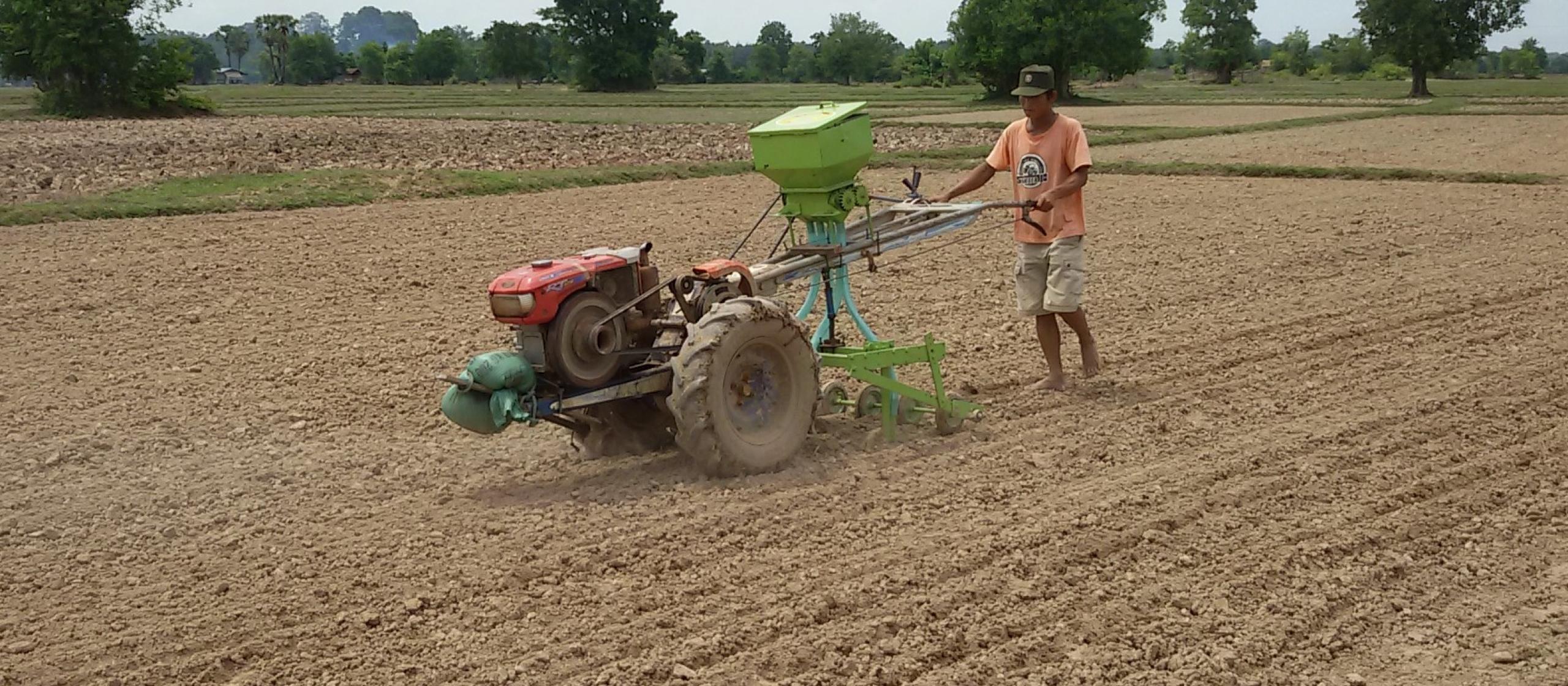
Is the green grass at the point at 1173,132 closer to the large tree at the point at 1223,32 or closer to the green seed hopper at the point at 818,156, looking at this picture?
the green seed hopper at the point at 818,156

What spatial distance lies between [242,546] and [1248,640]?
3585 millimetres

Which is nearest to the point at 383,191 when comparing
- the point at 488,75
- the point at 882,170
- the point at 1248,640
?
the point at 882,170

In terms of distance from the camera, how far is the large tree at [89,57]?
39562mm

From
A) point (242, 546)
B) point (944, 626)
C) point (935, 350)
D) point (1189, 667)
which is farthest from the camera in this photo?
point (935, 350)

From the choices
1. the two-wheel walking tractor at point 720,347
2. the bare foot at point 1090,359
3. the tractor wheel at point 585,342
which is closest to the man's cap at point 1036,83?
the two-wheel walking tractor at point 720,347

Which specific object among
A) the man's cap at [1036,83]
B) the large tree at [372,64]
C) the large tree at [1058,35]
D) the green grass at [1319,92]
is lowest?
the man's cap at [1036,83]

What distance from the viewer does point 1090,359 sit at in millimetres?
7922

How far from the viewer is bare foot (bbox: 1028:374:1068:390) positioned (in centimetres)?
775

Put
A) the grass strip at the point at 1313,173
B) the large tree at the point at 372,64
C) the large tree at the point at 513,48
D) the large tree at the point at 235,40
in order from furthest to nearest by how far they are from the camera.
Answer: the large tree at the point at 235,40 → the large tree at the point at 372,64 → the large tree at the point at 513,48 → the grass strip at the point at 1313,173

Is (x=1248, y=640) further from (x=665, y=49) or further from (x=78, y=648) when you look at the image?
(x=665, y=49)

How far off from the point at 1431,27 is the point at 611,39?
37682 millimetres

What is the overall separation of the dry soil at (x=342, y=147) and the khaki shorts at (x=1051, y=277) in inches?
498

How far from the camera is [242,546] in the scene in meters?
5.51

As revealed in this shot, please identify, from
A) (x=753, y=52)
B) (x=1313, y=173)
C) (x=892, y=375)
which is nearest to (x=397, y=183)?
(x=1313, y=173)
